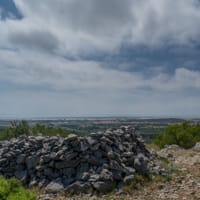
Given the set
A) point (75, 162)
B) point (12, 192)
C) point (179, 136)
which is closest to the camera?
point (12, 192)

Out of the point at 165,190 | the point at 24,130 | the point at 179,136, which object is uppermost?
the point at 24,130

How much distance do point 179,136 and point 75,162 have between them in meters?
25.0

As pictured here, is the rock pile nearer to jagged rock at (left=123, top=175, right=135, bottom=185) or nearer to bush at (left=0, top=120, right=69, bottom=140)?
jagged rock at (left=123, top=175, right=135, bottom=185)

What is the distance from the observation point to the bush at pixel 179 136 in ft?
126

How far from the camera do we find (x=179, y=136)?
130 feet

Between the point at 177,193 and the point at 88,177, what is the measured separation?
3858 mm

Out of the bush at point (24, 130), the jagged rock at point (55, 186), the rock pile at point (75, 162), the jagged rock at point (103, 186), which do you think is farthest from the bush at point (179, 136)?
the jagged rock at point (55, 186)

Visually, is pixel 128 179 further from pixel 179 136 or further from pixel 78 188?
pixel 179 136

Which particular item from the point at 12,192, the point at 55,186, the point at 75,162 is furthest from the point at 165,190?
the point at 12,192

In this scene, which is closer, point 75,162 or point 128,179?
point 128,179

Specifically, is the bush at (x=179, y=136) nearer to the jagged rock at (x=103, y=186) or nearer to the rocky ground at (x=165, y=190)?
the rocky ground at (x=165, y=190)

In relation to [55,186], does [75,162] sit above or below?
above

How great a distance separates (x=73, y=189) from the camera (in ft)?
49.5

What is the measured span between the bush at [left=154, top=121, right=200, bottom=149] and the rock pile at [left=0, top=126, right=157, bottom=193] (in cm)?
2046
